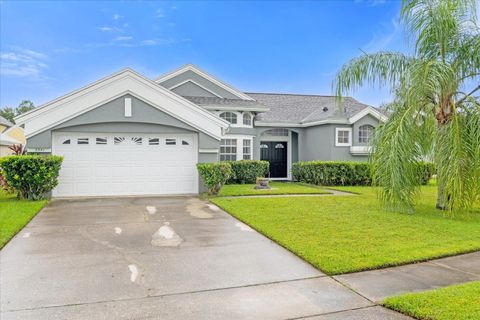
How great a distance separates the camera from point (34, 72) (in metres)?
→ 27.2

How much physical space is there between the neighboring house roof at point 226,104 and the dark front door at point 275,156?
252 cm

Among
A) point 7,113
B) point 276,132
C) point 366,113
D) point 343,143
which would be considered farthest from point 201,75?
point 7,113

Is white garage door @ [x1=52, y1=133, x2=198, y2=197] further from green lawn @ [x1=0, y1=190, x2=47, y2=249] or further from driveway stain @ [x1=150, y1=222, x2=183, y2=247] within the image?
driveway stain @ [x1=150, y1=222, x2=183, y2=247]

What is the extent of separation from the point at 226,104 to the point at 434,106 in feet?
32.5

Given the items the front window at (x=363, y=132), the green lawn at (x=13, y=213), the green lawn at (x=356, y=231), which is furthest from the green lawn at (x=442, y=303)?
the front window at (x=363, y=132)

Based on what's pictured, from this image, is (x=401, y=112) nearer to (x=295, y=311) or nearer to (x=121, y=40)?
(x=295, y=311)

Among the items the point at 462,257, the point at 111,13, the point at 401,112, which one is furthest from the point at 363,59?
the point at 111,13

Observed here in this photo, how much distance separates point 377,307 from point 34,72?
102 feet

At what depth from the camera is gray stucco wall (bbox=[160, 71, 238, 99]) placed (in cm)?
1798

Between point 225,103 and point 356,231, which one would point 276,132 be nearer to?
point 225,103

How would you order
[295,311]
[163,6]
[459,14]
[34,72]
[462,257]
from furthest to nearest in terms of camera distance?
[34,72], [163,6], [459,14], [462,257], [295,311]

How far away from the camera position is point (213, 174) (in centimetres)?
1178

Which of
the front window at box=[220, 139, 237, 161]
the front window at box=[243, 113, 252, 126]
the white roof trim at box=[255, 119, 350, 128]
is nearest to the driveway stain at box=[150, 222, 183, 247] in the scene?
the front window at box=[220, 139, 237, 161]

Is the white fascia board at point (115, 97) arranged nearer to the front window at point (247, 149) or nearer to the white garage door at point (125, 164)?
the white garage door at point (125, 164)
